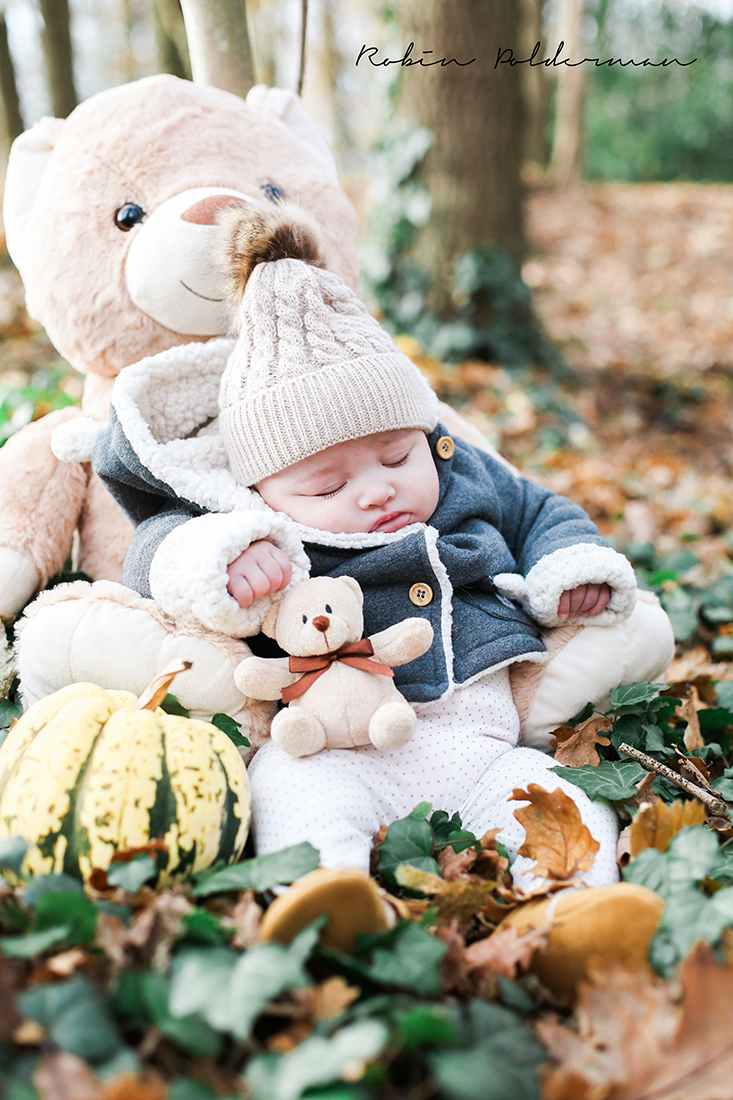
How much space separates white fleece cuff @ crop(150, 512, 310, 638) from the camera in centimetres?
167

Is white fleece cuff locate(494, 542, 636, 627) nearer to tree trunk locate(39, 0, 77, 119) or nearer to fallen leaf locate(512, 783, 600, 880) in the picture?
fallen leaf locate(512, 783, 600, 880)

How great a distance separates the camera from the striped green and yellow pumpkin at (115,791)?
1422 mm

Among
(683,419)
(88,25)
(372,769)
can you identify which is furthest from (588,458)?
(88,25)

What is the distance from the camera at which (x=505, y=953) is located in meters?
1.40

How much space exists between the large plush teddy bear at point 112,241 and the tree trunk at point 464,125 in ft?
11.2

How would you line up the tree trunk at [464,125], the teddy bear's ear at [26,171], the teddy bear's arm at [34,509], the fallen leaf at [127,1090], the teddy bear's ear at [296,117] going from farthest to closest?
the tree trunk at [464,125] → the teddy bear's ear at [296,117] → the teddy bear's ear at [26,171] → the teddy bear's arm at [34,509] → the fallen leaf at [127,1090]

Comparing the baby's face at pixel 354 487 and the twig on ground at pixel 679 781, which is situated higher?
the baby's face at pixel 354 487

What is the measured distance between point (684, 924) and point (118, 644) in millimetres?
1225

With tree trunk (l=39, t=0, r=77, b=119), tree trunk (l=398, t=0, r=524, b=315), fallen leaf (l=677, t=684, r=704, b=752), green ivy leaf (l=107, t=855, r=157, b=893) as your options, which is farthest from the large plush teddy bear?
tree trunk (l=39, t=0, r=77, b=119)

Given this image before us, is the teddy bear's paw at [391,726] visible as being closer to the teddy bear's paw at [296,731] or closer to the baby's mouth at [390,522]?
the teddy bear's paw at [296,731]

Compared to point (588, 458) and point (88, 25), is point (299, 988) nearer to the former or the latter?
point (588, 458)

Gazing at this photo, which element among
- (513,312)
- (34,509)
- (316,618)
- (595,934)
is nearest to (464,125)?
(513,312)

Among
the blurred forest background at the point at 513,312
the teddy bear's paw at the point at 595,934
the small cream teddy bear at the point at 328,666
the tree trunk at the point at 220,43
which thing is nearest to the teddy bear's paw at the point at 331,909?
the teddy bear's paw at the point at 595,934

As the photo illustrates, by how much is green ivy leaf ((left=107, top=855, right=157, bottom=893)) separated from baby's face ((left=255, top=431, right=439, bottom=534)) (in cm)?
83
